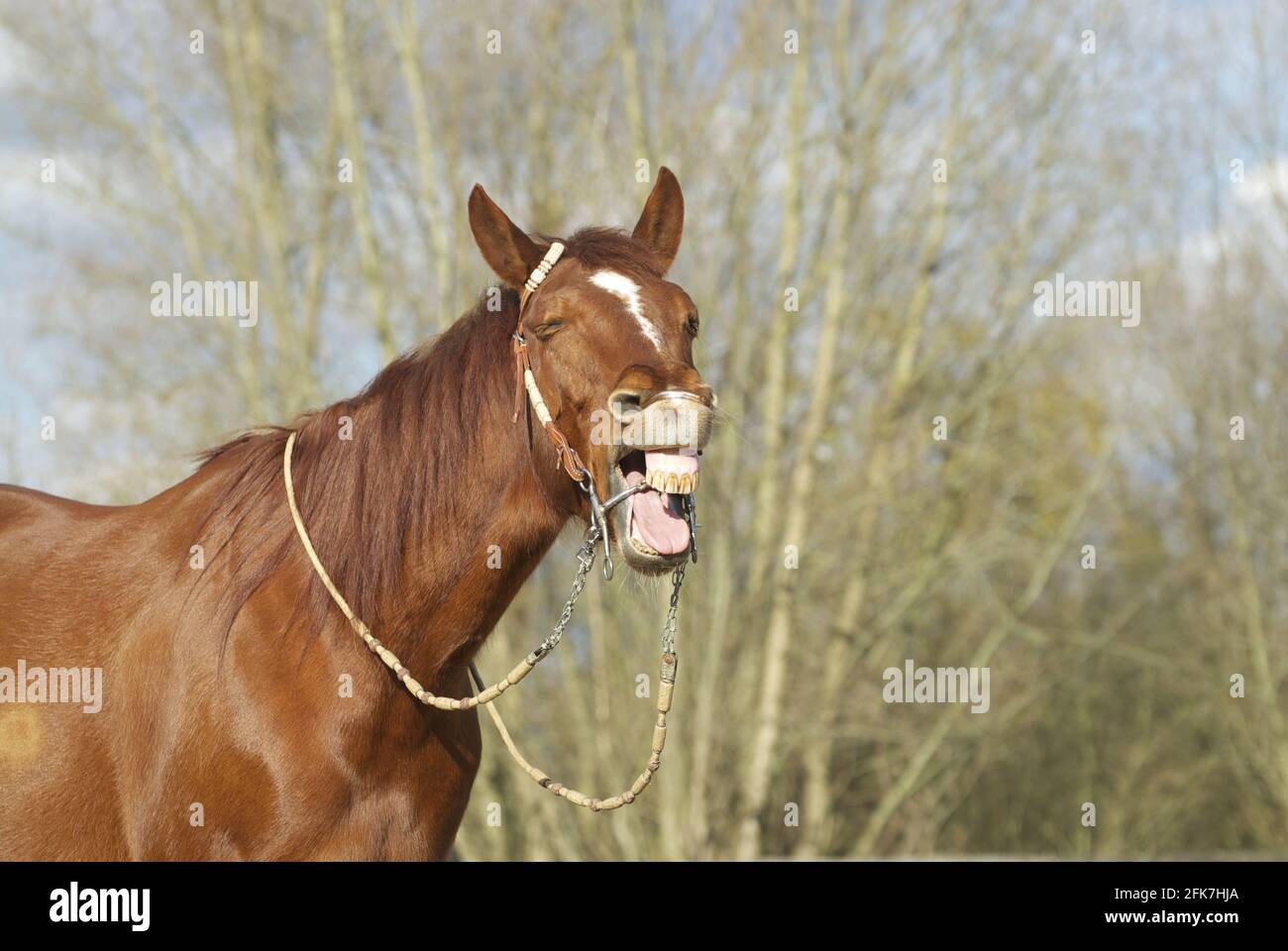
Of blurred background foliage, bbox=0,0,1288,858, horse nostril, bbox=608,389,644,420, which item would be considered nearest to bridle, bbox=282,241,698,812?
horse nostril, bbox=608,389,644,420

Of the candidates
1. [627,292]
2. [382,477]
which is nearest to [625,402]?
[627,292]

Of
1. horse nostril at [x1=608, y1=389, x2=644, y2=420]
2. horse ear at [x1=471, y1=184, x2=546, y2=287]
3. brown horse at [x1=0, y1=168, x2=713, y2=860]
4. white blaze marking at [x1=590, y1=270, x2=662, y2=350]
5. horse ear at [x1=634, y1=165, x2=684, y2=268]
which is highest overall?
horse ear at [x1=634, y1=165, x2=684, y2=268]

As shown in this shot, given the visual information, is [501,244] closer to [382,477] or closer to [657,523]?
[382,477]

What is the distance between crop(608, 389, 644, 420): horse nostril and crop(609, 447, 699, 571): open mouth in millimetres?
92

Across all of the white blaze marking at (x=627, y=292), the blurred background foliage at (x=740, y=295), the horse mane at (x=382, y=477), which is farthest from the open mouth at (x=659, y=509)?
the blurred background foliage at (x=740, y=295)

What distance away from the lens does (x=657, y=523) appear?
271 centimetres

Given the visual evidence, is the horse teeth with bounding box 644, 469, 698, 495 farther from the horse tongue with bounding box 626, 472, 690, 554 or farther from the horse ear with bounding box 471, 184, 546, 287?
the horse ear with bounding box 471, 184, 546, 287

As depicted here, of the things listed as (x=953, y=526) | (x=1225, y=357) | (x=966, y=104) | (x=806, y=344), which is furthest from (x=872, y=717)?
(x=1225, y=357)

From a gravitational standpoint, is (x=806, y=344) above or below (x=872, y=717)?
above

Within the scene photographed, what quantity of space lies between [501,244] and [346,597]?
0.92m

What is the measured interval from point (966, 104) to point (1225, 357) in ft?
20.9

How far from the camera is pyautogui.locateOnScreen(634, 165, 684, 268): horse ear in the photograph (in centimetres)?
333
